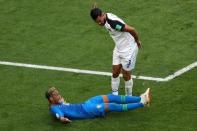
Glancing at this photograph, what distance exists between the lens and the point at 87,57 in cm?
1219

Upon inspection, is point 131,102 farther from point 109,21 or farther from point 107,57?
point 107,57

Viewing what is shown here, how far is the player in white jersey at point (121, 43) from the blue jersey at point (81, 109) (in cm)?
68

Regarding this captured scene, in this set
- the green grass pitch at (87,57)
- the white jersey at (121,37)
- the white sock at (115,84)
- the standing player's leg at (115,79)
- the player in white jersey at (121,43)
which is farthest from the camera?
the white sock at (115,84)

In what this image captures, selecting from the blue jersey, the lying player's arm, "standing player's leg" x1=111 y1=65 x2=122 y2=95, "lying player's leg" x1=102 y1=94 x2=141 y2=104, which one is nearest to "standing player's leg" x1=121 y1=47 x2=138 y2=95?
"standing player's leg" x1=111 y1=65 x2=122 y2=95

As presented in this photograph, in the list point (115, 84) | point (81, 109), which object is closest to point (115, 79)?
point (115, 84)

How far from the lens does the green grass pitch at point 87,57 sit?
988 centimetres

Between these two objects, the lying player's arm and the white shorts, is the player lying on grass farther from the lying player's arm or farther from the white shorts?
the white shorts

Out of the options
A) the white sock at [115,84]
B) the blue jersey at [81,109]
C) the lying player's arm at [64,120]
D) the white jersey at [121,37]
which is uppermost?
the white jersey at [121,37]

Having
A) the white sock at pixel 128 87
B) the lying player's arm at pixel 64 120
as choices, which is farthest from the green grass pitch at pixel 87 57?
the white sock at pixel 128 87

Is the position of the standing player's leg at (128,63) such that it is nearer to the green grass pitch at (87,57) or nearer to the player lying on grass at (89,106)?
the player lying on grass at (89,106)

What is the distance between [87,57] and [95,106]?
8.61 feet

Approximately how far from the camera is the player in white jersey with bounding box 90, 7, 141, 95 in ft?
31.5

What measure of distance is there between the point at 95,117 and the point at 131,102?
72cm

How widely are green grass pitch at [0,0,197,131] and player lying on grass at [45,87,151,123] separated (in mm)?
155
